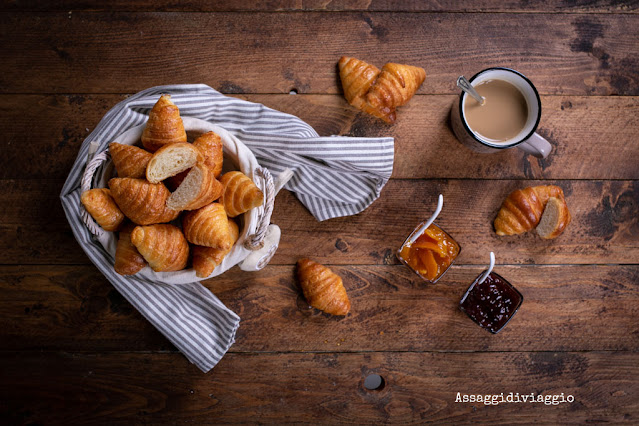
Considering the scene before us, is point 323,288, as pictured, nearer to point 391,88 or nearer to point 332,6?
point 391,88

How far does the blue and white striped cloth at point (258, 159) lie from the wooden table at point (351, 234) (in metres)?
0.08

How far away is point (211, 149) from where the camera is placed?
0.90 meters

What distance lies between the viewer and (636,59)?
4.54 feet

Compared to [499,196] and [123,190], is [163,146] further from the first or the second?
[499,196]

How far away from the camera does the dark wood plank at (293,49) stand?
131cm

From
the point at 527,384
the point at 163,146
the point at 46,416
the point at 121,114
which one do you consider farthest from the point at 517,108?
the point at 46,416

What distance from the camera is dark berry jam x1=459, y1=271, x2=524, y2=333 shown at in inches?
49.6

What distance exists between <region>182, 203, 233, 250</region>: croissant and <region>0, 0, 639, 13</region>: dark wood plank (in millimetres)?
747

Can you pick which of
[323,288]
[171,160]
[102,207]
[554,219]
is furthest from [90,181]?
[554,219]

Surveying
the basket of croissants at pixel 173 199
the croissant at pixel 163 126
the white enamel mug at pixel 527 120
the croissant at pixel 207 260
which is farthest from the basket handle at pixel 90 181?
the white enamel mug at pixel 527 120

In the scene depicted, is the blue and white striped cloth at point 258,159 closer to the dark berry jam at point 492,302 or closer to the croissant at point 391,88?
the croissant at point 391,88

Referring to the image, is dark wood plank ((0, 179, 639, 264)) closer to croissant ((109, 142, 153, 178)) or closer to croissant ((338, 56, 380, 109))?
croissant ((338, 56, 380, 109))

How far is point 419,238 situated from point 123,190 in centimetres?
78

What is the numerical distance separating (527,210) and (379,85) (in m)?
0.55
